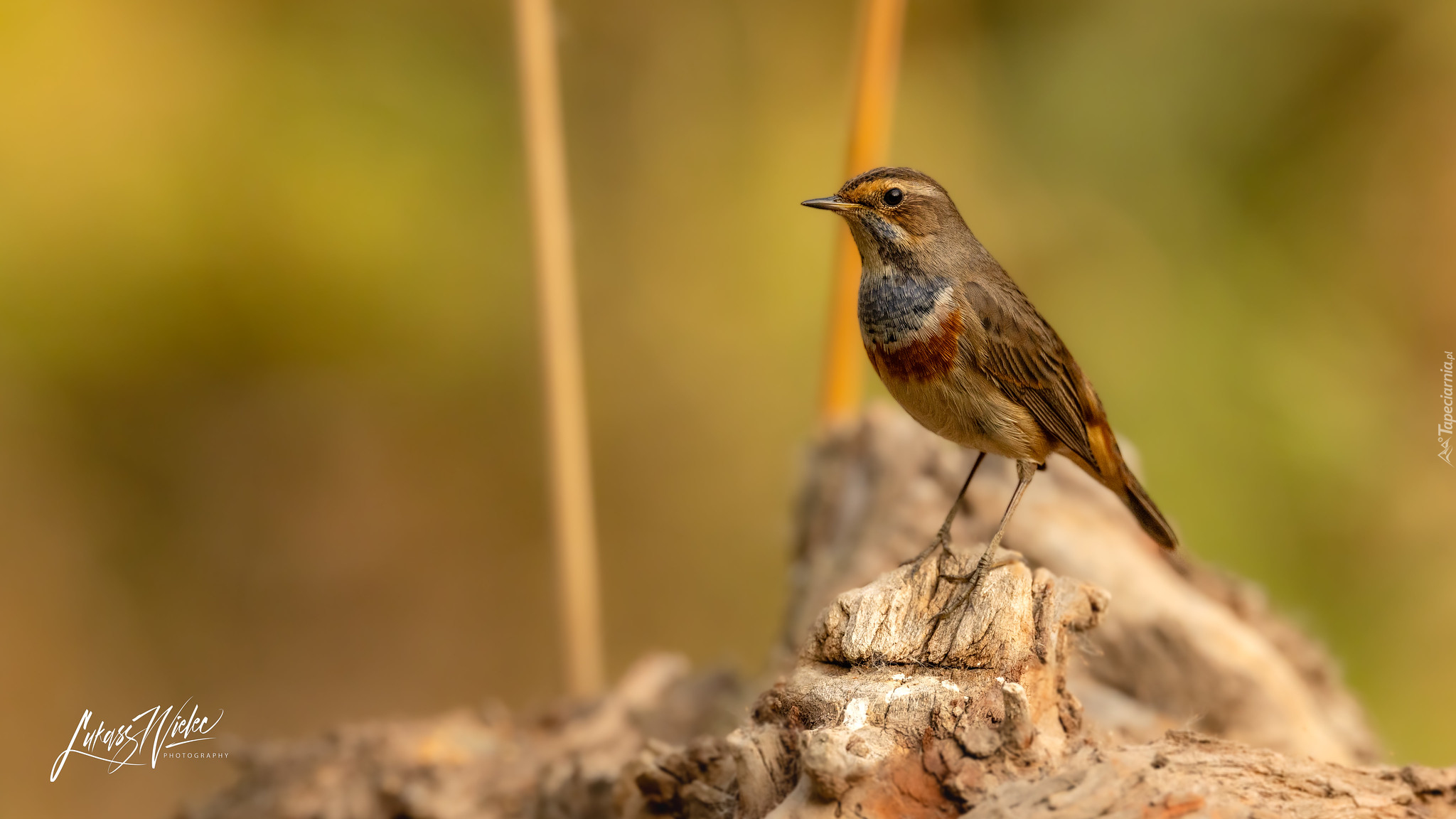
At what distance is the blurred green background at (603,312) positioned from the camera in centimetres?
508

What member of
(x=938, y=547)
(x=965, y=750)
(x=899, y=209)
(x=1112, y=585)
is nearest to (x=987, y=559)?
(x=938, y=547)

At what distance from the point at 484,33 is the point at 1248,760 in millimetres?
5221

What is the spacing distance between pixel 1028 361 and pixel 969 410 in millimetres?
230

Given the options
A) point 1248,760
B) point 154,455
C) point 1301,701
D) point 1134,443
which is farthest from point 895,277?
point 154,455

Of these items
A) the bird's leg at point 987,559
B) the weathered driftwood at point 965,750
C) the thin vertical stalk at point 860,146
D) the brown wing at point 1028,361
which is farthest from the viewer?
the thin vertical stalk at point 860,146

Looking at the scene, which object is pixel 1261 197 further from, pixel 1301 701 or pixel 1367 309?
pixel 1301 701

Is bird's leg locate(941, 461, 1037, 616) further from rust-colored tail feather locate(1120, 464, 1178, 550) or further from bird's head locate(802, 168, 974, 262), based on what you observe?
bird's head locate(802, 168, 974, 262)

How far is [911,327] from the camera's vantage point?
2.87 meters

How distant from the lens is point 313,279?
18.5 ft
